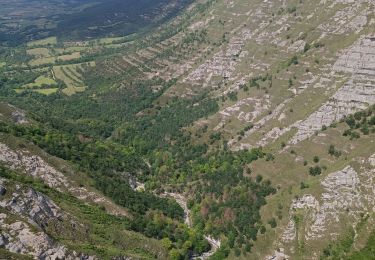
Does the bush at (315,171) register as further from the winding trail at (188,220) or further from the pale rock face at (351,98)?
the winding trail at (188,220)

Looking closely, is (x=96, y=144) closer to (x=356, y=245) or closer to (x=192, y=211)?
(x=192, y=211)

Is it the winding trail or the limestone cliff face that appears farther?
the winding trail

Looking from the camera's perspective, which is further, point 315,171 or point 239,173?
point 239,173

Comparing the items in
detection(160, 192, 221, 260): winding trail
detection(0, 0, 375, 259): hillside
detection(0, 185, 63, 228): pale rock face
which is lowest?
detection(160, 192, 221, 260): winding trail

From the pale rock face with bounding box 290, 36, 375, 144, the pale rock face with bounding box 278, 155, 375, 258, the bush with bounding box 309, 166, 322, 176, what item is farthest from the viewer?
the pale rock face with bounding box 290, 36, 375, 144

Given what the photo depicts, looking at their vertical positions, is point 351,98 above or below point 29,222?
below

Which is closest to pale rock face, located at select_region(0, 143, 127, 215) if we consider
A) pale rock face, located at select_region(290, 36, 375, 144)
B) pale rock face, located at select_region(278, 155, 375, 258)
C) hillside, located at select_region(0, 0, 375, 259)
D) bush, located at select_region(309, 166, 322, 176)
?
hillside, located at select_region(0, 0, 375, 259)

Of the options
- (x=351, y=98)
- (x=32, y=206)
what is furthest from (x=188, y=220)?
(x=351, y=98)

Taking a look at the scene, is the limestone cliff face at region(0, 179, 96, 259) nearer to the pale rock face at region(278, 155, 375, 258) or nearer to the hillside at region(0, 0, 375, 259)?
the hillside at region(0, 0, 375, 259)

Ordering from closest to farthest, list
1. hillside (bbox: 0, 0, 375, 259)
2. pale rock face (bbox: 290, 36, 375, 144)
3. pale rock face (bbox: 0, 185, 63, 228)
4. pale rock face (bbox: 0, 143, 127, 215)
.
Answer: pale rock face (bbox: 0, 185, 63, 228)
hillside (bbox: 0, 0, 375, 259)
pale rock face (bbox: 0, 143, 127, 215)
pale rock face (bbox: 290, 36, 375, 144)

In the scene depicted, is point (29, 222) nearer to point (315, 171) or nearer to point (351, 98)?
point (315, 171)

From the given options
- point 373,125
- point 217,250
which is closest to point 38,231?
point 217,250
